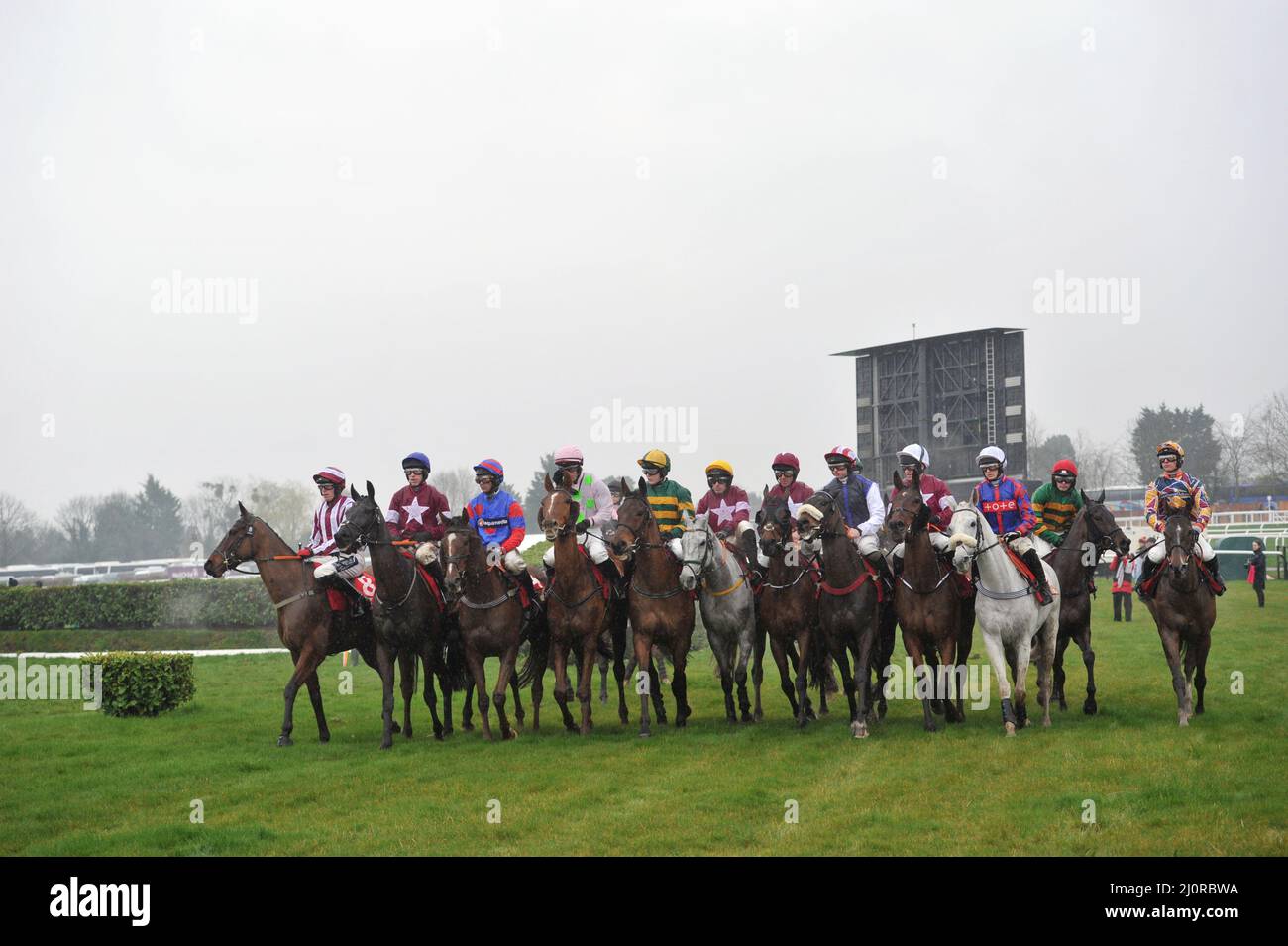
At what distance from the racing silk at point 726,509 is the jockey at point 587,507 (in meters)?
0.98

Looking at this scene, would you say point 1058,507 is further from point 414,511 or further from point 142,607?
point 142,607

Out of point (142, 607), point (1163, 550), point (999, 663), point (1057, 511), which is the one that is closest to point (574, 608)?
point (999, 663)

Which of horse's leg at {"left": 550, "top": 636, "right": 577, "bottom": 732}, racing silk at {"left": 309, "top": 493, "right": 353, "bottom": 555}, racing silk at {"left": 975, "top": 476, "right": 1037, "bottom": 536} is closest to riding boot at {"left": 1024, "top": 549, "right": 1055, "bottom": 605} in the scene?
racing silk at {"left": 975, "top": 476, "right": 1037, "bottom": 536}

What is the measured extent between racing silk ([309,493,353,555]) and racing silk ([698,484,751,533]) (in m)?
3.56

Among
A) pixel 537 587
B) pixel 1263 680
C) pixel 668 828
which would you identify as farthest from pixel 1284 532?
pixel 668 828

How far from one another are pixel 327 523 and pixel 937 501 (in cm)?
591

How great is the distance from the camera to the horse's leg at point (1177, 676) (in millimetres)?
10625

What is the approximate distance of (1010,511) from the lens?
11.3m

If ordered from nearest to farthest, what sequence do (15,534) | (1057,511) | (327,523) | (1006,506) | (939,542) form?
1. (939,542)
2. (1006,506)
3. (327,523)
4. (1057,511)
5. (15,534)

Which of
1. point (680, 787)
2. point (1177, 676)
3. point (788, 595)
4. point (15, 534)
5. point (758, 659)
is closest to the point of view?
point (680, 787)

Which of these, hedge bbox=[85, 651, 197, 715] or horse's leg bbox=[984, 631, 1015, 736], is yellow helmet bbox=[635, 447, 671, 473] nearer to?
horse's leg bbox=[984, 631, 1015, 736]
